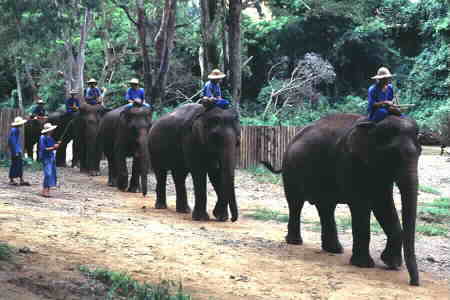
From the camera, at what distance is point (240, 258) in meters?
9.28

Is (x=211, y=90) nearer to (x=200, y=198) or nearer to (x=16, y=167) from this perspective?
(x=200, y=198)

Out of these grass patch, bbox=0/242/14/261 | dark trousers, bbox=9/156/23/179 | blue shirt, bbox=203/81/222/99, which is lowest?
grass patch, bbox=0/242/14/261

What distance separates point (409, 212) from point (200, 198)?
18.1ft

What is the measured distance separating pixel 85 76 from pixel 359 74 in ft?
47.9

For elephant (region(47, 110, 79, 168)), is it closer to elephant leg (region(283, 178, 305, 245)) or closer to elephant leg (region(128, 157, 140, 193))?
elephant leg (region(128, 157, 140, 193))

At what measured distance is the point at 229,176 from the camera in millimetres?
12258

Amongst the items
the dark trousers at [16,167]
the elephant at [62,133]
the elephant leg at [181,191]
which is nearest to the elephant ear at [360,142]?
the elephant leg at [181,191]

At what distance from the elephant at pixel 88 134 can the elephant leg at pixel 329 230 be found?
11.1 meters

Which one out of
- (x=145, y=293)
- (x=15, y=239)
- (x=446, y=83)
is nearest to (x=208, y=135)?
(x=15, y=239)

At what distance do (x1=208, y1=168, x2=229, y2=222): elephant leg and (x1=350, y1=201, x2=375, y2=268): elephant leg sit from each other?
3932 millimetres

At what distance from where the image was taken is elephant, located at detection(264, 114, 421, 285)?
862cm

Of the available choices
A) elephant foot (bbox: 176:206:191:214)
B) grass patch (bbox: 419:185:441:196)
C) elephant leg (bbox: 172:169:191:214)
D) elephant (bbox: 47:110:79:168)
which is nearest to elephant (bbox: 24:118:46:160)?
elephant (bbox: 47:110:79:168)

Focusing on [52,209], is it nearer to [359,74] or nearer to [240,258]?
[240,258]

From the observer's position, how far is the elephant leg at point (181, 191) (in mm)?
14298
